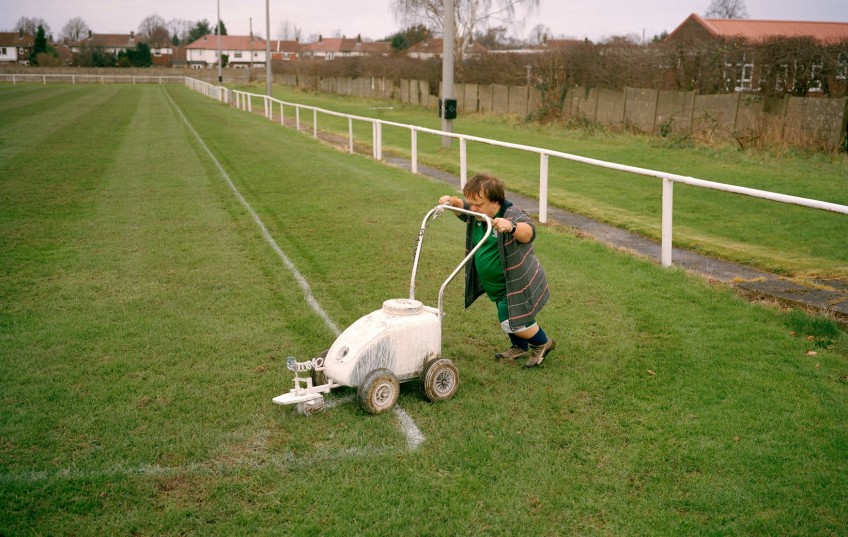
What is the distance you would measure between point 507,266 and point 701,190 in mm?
10068

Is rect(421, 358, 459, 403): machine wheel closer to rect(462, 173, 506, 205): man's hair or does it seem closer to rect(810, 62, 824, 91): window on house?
A: rect(462, 173, 506, 205): man's hair

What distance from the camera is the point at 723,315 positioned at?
6.66 metres

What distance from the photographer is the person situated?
16.7 ft

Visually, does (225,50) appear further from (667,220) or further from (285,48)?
(667,220)

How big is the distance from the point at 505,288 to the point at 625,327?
1519mm

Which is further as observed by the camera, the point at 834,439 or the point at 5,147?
the point at 5,147

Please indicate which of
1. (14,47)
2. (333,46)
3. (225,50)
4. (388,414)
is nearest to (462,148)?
(388,414)

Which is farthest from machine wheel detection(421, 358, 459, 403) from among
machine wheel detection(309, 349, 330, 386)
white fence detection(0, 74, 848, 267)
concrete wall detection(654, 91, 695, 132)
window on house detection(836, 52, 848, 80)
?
concrete wall detection(654, 91, 695, 132)

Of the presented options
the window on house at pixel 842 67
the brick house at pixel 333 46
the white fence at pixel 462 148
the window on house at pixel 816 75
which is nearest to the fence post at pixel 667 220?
the white fence at pixel 462 148

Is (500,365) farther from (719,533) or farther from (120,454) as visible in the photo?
(120,454)

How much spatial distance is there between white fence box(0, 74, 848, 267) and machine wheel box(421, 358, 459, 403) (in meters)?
3.40

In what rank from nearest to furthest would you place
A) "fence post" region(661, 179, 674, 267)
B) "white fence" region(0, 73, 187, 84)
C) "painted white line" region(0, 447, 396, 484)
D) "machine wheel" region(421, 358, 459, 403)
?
"painted white line" region(0, 447, 396, 484) < "machine wheel" region(421, 358, 459, 403) < "fence post" region(661, 179, 674, 267) < "white fence" region(0, 73, 187, 84)

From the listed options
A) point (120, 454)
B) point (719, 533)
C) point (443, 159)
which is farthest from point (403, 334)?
point (443, 159)

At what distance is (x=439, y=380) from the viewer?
4852mm
